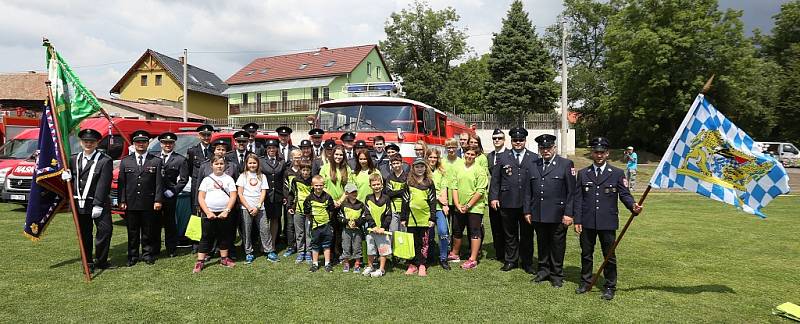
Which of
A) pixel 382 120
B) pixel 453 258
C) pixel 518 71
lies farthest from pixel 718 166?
pixel 518 71

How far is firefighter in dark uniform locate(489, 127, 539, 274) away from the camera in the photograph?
20.9ft

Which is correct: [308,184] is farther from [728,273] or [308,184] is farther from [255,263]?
[728,273]

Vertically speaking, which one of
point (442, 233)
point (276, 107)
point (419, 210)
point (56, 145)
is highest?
point (276, 107)

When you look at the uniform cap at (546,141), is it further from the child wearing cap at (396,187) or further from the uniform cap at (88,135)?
the uniform cap at (88,135)

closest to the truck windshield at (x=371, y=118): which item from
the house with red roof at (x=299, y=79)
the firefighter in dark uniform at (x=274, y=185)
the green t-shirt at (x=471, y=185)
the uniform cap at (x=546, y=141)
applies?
the firefighter in dark uniform at (x=274, y=185)

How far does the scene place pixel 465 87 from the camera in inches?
Result: 1895

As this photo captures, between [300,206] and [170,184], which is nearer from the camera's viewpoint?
[300,206]

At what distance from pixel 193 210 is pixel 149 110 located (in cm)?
3233

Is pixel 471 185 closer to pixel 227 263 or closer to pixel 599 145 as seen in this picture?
pixel 599 145

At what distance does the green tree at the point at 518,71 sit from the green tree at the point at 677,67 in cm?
590

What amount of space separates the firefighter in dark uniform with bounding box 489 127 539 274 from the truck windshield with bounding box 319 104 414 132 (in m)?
3.33

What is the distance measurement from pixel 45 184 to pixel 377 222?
4347mm

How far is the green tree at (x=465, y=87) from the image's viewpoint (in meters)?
43.7

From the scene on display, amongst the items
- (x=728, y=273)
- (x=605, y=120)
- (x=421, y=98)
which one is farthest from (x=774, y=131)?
(x=728, y=273)
